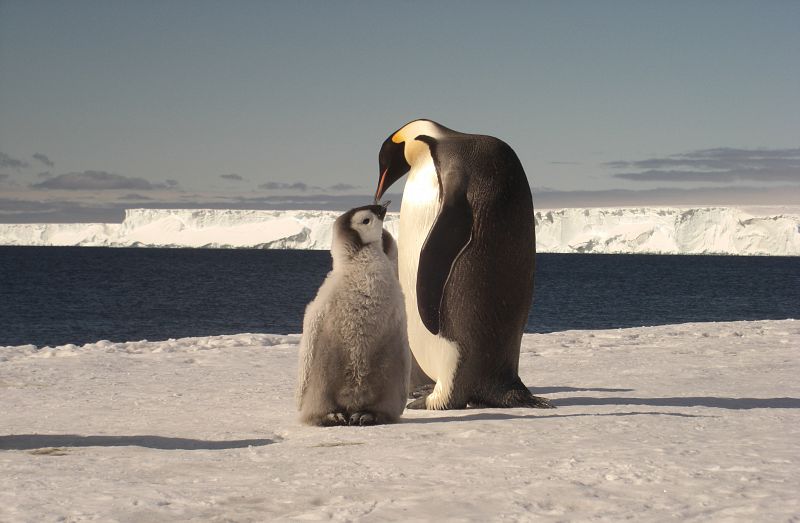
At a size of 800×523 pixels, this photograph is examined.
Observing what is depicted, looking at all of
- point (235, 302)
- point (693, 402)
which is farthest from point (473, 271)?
point (235, 302)

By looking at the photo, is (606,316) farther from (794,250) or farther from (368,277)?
(794,250)

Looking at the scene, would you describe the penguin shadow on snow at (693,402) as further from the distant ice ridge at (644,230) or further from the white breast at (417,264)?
the distant ice ridge at (644,230)

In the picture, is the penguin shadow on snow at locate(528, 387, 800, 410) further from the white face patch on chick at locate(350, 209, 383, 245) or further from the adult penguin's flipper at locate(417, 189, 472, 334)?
the white face patch on chick at locate(350, 209, 383, 245)

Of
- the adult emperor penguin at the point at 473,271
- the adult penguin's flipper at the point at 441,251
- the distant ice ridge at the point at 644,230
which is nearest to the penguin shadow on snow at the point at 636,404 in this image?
the adult emperor penguin at the point at 473,271

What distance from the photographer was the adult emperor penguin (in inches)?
238

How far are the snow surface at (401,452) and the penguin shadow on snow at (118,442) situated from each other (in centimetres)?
2

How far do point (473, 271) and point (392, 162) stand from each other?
50.7 inches

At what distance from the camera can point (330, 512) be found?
3.20m

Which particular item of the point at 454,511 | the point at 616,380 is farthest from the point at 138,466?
the point at 616,380

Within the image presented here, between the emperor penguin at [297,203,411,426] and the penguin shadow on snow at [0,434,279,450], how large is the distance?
0.50m

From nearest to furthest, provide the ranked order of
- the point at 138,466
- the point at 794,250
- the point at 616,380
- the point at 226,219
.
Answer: the point at 138,466
the point at 616,380
the point at 794,250
the point at 226,219

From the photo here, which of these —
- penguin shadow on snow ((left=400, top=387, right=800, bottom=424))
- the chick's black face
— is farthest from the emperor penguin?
the chick's black face

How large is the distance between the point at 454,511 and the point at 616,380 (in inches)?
186

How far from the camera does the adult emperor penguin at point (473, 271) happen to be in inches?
238
